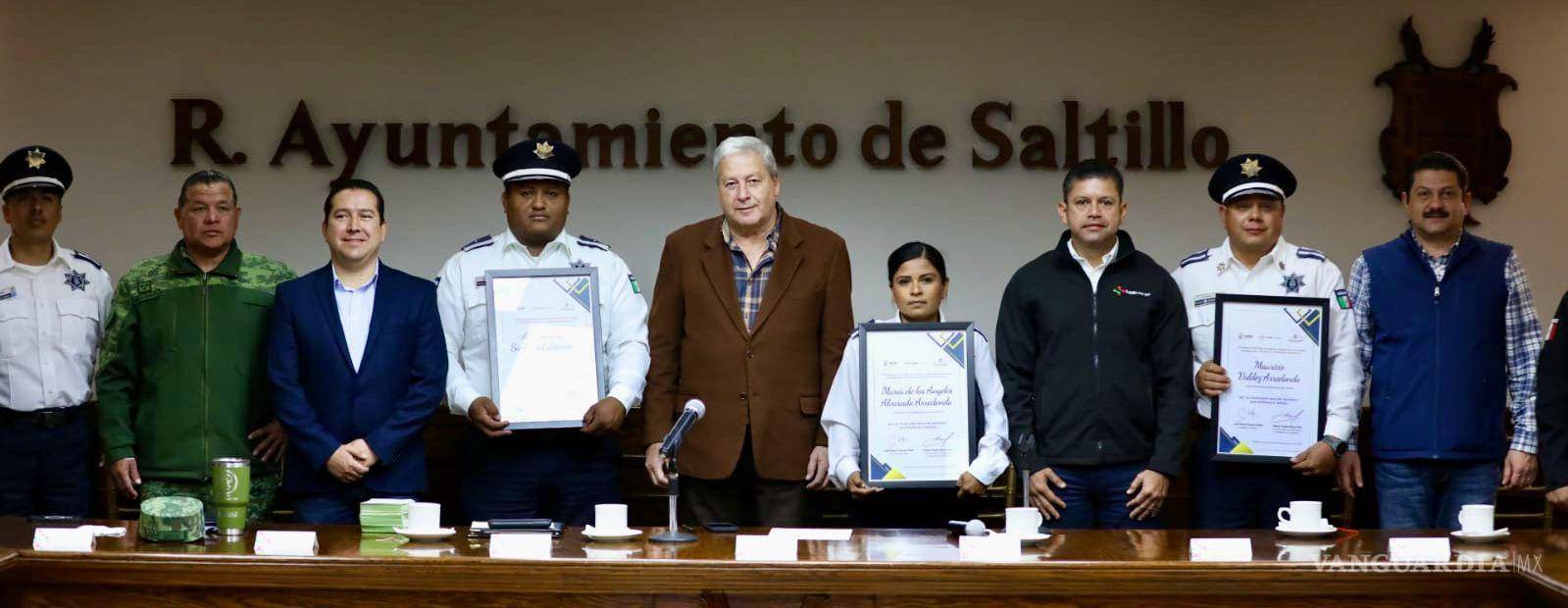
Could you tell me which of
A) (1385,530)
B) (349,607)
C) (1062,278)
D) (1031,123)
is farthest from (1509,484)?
(349,607)

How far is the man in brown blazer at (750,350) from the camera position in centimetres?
463

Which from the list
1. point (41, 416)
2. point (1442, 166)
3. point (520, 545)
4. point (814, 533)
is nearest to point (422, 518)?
point (520, 545)

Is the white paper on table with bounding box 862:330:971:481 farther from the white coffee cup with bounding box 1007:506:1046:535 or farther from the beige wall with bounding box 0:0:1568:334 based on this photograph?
the beige wall with bounding box 0:0:1568:334

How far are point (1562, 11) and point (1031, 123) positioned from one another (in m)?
2.30

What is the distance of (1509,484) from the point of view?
4543 millimetres

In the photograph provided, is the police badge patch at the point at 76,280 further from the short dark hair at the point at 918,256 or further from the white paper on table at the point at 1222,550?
the white paper on table at the point at 1222,550

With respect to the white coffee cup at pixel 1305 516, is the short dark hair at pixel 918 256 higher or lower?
higher

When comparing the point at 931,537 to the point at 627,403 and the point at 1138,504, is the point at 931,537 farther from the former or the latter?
the point at 627,403

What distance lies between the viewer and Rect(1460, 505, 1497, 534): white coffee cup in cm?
354

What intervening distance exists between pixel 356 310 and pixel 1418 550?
10.1 ft

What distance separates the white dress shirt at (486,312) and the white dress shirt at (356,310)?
9.1 inches

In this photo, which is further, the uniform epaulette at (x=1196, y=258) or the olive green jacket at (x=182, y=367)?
the uniform epaulette at (x=1196, y=258)

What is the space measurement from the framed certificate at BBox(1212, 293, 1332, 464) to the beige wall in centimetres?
185

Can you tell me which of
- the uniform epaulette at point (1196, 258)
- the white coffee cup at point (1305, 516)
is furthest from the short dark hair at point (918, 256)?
the white coffee cup at point (1305, 516)
